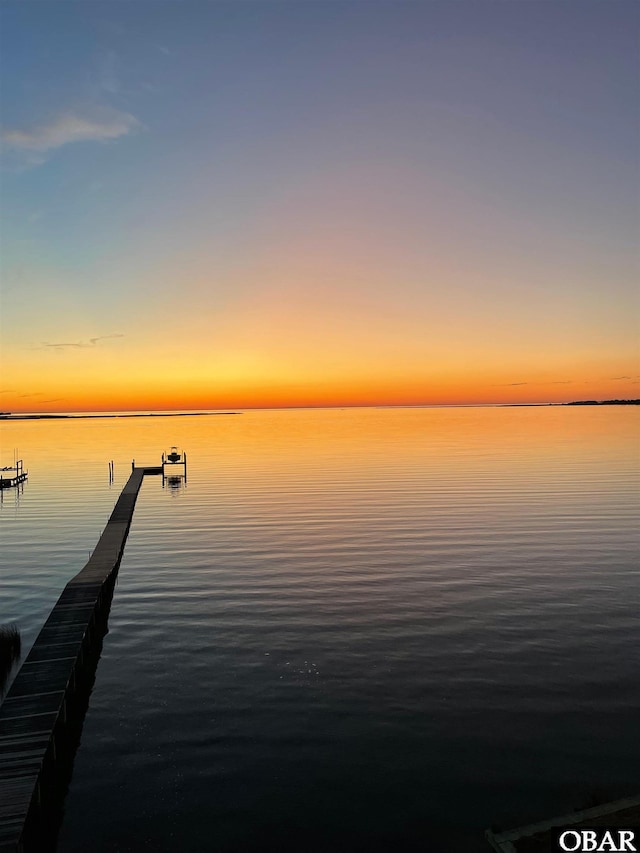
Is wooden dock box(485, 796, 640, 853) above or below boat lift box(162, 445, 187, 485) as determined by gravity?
above

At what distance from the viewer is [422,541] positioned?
36938 millimetres

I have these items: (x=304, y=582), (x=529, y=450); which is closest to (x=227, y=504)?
(x=304, y=582)

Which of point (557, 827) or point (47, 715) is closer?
point (557, 827)

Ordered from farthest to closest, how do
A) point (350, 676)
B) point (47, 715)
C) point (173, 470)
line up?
point (173, 470), point (350, 676), point (47, 715)

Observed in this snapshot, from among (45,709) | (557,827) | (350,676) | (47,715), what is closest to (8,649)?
(45,709)

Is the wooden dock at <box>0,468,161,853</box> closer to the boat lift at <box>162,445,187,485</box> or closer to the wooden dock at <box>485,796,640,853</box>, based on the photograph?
the wooden dock at <box>485,796,640,853</box>

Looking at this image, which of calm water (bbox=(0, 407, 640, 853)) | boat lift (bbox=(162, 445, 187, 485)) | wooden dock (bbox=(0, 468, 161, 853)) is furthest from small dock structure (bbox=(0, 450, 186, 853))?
boat lift (bbox=(162, 445, 187, 485))

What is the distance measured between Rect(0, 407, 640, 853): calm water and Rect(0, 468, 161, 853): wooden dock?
0.61m

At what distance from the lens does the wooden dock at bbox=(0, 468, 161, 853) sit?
12289 mm

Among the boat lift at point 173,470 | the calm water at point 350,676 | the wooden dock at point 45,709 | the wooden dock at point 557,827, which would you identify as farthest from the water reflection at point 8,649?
the boat lift at point 173,470

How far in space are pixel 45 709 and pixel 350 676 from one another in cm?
862

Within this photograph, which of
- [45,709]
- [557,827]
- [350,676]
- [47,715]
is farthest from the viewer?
[350,676]

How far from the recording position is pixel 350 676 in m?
19.0

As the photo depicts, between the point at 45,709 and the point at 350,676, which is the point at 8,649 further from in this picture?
the point at 350,676
